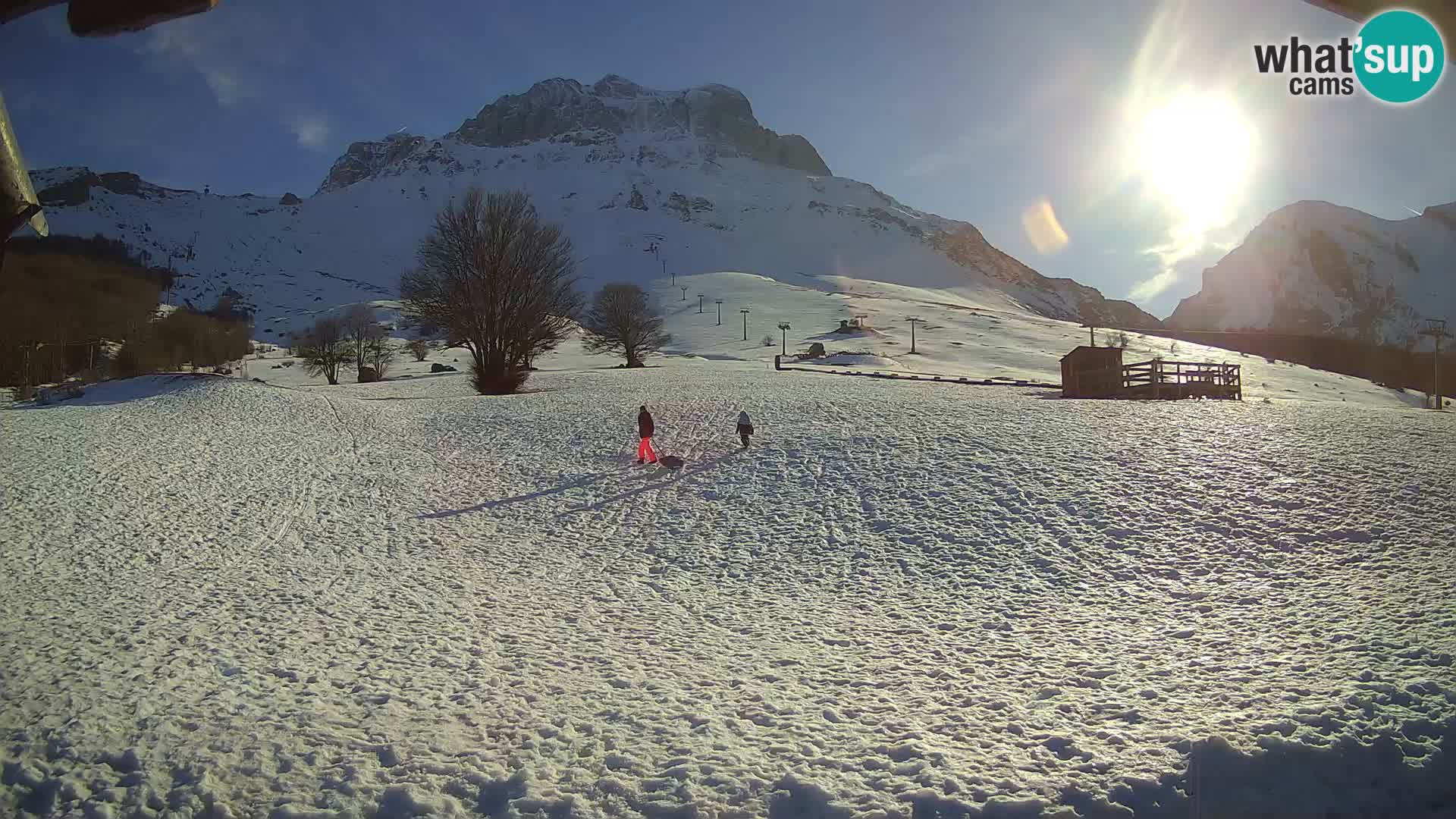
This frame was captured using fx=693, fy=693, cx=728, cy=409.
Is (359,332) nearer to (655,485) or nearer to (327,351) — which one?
(327,351)

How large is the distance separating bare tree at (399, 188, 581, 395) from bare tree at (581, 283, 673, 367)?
21559mm

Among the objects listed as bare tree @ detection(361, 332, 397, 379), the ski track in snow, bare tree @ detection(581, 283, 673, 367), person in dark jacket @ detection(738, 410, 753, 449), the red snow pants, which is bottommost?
the ski track in snow

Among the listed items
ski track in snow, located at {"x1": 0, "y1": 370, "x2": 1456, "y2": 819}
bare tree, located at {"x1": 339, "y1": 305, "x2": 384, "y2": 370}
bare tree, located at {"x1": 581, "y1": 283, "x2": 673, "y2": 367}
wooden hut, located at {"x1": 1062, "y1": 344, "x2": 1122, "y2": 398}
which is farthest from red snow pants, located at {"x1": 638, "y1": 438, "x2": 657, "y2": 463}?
bare tree, located at {"x1": 339, "y1": 305, "x2": 384, "y2": 370}

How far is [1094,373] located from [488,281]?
28.4 metres

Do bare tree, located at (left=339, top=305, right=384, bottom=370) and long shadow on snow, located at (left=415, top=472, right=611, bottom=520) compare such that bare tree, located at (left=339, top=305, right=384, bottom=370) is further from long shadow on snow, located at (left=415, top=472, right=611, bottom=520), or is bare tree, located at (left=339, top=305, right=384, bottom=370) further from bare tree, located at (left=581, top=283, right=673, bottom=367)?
long shadow on snow, located at (left=415, top=472, right=611, bottom=520)

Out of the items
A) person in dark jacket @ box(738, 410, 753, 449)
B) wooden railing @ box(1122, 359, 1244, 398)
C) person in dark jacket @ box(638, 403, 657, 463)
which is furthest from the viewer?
wooden railing @ box(1122, 359, 1244, 398)

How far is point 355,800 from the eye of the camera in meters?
5.01

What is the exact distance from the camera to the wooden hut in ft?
97.0

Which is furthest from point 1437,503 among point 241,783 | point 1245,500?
point 241,783

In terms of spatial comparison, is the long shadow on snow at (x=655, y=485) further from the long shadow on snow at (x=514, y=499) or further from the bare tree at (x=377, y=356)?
the bare tree at (x=377, y=356)

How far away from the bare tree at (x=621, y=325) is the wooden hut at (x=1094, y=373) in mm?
35639

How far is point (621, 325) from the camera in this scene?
5847 cm

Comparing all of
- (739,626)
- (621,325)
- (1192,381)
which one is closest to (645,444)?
(739,626)

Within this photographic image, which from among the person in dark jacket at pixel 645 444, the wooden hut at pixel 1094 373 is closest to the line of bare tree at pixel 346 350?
the person in dark jacket at pixel 645 444
